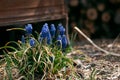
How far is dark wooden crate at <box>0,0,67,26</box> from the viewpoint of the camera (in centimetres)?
377

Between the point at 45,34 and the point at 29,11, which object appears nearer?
the point at 45,34

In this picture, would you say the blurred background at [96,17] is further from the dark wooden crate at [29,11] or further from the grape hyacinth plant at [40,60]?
the grape hyacinth plant at [40,60]

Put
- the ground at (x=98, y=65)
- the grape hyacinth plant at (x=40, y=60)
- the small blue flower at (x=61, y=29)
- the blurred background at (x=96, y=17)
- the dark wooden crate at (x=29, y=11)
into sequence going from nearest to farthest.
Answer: the grape hyacinth plant at (x=40, y=60)
the ground at (x=98, y=65)
the small blue flower at (x=61, y=29)
the dark wooden crate at (x=29, y=11)
the blurred background at (x=96, y=17)

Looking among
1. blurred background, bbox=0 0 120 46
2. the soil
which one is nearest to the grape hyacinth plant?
the soil

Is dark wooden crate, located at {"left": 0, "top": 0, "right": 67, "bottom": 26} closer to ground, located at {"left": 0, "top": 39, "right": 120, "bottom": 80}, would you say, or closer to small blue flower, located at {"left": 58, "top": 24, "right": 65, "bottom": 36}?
ground, located at {"left": 0, "top": 39, "right": 120, "bottom": 80}

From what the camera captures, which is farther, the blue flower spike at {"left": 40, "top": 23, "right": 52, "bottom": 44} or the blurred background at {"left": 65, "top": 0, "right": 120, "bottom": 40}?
the blurred background at {"left": 65, "top": 0, "right": 120, "bottom": 40}

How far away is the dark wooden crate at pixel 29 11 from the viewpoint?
3.77 m

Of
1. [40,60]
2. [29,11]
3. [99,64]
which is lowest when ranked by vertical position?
[99,64]

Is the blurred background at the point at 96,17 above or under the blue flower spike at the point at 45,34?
under

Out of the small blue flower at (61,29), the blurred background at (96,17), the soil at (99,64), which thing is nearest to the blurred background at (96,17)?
the blurred background at (96,17)

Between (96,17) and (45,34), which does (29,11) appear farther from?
(96,17)

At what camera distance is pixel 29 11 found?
3.94m

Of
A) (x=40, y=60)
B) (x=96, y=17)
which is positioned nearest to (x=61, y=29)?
(x=40, y=60)

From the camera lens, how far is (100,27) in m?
5.92
